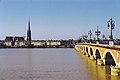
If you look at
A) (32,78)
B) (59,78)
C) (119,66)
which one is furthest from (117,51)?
(32,78)

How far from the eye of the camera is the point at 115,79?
53.8 meters

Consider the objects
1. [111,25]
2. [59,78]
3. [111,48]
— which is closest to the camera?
[59,78]

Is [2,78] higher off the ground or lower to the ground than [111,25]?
lower

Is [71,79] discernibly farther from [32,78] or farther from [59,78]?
[32,78]

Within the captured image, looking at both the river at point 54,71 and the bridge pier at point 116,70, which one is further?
the river at point 54,71

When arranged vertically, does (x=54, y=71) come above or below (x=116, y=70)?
below

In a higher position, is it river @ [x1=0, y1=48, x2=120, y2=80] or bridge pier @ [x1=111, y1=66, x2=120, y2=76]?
bridge pier @ [x1=111, y1=66, x2=120, y2=76]

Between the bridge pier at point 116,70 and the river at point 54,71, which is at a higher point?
the bridge pier at point 116,70

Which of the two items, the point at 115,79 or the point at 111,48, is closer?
the point at 115,79

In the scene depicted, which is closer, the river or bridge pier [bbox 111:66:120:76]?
bridge pier [bbox 111:66:120:76]

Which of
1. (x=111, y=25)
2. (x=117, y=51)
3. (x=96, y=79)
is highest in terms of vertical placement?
(x=111, y=25)

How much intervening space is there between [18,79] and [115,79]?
1565 cm

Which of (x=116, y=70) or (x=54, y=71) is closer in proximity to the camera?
(x=116, y=70)

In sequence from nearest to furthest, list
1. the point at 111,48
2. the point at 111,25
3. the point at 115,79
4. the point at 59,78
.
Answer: the point at 115,79 < the point at 59,78 < the point at 111,48 < the point at 111,25
